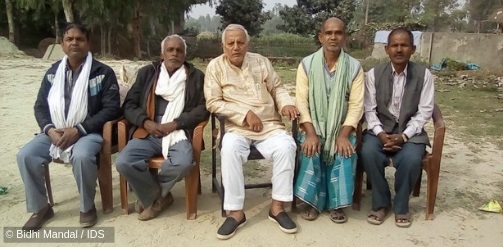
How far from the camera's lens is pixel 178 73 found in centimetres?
351

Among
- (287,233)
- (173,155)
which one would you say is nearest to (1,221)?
(173,155)

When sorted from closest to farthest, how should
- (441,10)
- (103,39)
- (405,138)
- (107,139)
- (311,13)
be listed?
(107,139) → (405,138) → (103,39) → (311,13) → (441,10)

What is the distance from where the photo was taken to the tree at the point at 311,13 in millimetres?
27078

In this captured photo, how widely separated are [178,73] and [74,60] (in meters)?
0.84

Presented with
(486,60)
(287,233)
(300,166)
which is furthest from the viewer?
(486,60)

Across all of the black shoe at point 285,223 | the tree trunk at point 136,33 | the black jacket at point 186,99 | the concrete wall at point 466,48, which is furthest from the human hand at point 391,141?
the tree trunk at point 136,33

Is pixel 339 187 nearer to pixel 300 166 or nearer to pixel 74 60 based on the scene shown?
pixel 300 166

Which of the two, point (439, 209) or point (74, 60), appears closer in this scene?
point (74, 60)

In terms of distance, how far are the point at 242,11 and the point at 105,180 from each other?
2575 cm

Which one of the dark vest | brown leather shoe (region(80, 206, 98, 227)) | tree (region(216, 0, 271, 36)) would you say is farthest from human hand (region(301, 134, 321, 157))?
tree (region(216, 0, 271, 36))

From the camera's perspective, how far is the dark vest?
11.4 ft

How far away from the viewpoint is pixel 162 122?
11.3 feet

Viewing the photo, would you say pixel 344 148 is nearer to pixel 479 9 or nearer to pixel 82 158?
pixel 82 158

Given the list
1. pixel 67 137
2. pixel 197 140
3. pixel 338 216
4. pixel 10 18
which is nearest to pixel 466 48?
pixel 338 216
